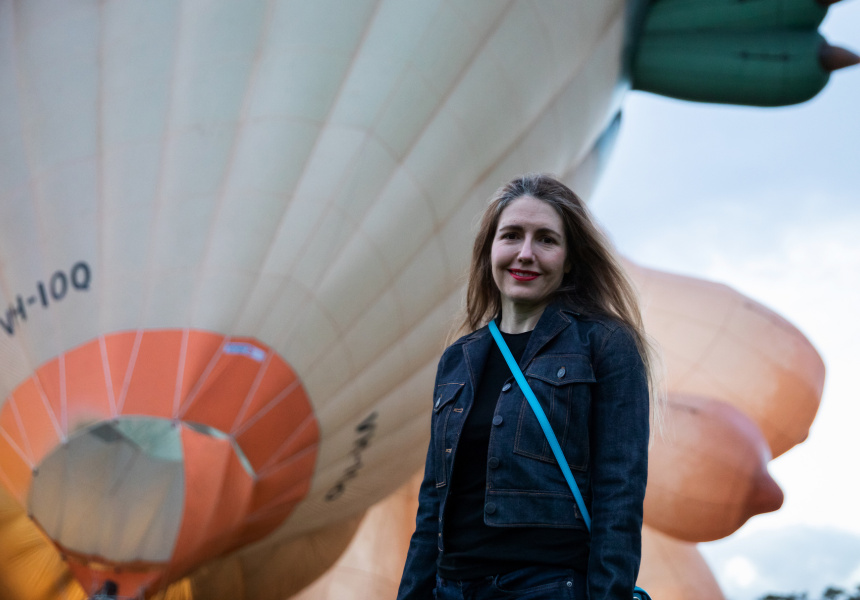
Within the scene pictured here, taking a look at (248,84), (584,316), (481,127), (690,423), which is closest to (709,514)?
(690,423)

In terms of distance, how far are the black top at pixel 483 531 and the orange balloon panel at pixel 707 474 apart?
10.9ft

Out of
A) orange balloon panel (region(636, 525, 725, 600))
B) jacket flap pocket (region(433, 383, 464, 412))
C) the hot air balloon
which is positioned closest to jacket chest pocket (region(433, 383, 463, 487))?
jacket flap pocket (region(433, 383, 464, 412))

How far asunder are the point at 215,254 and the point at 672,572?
125 inches

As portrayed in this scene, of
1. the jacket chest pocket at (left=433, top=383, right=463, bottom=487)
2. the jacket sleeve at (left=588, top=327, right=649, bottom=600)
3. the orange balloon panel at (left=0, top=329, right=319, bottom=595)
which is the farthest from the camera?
the orange balloon panel at (left=0, top=329, right=319, bottom=595)

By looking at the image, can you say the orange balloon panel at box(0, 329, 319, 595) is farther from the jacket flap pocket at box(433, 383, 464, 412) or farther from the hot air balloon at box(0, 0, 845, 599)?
the jacket flap pocket at box(433, 383, 464, 412)

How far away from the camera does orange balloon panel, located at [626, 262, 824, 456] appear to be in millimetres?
4801

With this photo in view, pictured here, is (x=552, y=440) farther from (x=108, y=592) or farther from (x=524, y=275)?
(x=108, y=592)

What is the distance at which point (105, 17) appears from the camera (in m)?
3.09

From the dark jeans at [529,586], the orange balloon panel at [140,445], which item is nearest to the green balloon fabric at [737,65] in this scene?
the orange balloon panel at [140,445]

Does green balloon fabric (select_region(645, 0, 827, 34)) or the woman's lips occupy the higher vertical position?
green balloon fabric (select_region(645, 0, 827, 34))

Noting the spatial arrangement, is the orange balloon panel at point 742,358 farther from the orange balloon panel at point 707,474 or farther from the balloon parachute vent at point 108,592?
the balloon parachute vent at point 108,592

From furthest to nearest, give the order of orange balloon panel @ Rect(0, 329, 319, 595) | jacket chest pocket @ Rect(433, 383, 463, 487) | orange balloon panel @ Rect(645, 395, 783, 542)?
orange balloon panel @ Rect(645, 395, 783, 542)
orange balloon panel @ Rect(0, 329, 319, 595)
jacket chest pocket @ Rect(433, 383, 463, 487)

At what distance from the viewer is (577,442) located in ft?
3.46

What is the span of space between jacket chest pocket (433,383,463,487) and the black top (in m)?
0.02
